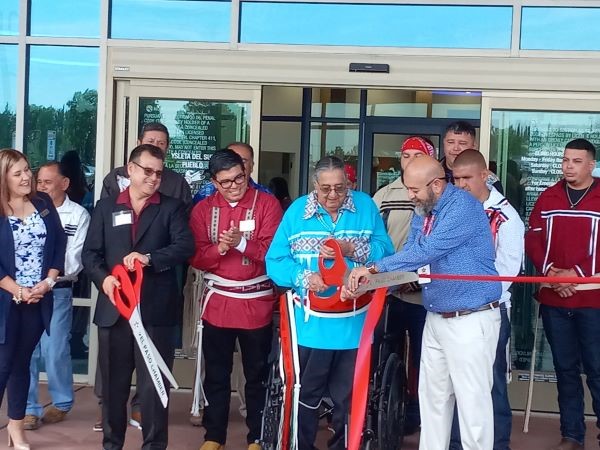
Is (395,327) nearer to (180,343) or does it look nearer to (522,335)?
(522,335)

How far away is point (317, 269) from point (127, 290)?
988mm

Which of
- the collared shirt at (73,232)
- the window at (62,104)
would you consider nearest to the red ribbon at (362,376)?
the collared shirt at (73,232)

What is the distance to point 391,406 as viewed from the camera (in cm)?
491

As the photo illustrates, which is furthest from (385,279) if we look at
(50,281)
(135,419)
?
(135,419)

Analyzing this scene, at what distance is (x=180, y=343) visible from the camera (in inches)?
278

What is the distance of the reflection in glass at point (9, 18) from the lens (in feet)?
23.3

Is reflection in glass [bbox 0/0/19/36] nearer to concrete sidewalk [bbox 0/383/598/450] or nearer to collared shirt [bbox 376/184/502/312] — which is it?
concrete sidewalk [bbox 0/383/598/450]

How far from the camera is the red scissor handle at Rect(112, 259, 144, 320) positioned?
4809 mm

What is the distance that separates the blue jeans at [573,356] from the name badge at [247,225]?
1.88 metres

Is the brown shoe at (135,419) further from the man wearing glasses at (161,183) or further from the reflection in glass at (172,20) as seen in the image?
the reflection in glass at (172,20)

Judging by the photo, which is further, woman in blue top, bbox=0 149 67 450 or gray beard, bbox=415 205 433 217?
woman in blue top, bbox=0 149 67 450

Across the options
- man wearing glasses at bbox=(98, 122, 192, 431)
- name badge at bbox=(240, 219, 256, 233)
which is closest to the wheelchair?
name badge at bbox=(240, 219, 256, 233)

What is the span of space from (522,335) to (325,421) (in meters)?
1.70

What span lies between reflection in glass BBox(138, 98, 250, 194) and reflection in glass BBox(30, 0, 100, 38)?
0.74 m
